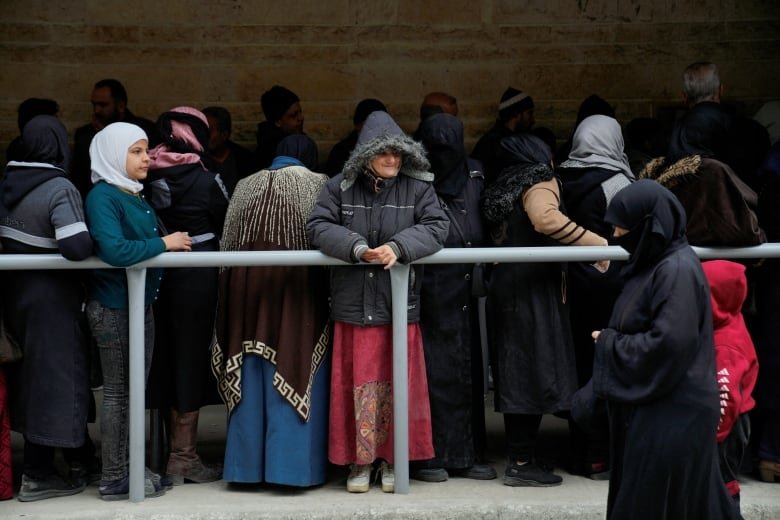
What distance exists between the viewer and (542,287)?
644 cm

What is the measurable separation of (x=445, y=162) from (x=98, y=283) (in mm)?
1590

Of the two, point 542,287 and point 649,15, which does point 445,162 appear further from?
point 649,15

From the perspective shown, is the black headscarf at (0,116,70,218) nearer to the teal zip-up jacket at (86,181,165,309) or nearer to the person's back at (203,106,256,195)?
the teal zip-up jacket at (86,181,165,309)

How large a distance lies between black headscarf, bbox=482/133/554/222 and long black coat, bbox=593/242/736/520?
1.46 metres

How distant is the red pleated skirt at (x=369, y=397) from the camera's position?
6.19 metres

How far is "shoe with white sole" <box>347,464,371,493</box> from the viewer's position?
6262mm

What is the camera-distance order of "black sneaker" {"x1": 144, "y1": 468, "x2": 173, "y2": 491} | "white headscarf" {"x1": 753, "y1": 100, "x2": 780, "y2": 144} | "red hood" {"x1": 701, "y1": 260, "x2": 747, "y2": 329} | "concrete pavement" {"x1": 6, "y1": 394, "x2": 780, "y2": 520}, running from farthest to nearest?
"white headscarf" {"x1": 753, "y1": 100, "x2": 780, "y2": 144} → "black sneaker" {"x1": 144, "y1": 468, "x2": 173, "y2": 491} → "concrete pavement" {"x1": 6, "y1": 394, "x2": 780, "y2": 520} → "red hood" {"x1": 701, "y1": 260, "x2": 747, "y2": 329}

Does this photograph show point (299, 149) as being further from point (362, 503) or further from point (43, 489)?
point (43, 489)

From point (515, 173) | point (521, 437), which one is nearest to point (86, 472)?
point (521, 437)

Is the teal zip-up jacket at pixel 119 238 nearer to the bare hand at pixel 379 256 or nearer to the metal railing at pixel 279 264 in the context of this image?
the metal railing at pixel 279 264

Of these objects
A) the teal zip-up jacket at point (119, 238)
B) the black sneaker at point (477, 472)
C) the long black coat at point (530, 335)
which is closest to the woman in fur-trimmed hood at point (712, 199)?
the long black coat at point (530, 335)

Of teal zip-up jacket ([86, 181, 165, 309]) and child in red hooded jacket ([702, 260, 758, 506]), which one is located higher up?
teal zip-up jacket ([86, 181, 165, 309])

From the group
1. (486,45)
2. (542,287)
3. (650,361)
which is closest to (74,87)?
(486,45)

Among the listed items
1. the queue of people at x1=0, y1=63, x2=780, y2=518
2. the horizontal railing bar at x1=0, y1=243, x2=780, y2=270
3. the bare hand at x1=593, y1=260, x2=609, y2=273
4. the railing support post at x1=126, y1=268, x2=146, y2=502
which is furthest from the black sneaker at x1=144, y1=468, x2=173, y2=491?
the bare hand at x1=593, y1=260, x2=609, y2=273
